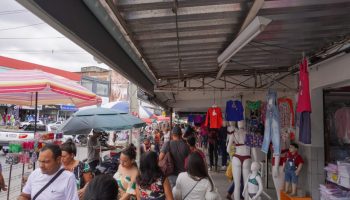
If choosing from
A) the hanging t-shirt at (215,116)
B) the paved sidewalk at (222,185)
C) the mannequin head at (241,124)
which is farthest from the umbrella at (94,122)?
the paved sidewalk at (222,185)

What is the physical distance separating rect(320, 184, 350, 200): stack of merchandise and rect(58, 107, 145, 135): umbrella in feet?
14.5

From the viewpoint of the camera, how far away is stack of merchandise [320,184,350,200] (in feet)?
17.0

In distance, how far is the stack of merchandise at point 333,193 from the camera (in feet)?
17.0

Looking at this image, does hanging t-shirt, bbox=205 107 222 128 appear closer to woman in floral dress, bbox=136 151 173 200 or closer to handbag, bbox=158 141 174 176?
handbag, bbox=158 141 174 176

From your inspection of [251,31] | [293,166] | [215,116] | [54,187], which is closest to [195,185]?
[54,187]

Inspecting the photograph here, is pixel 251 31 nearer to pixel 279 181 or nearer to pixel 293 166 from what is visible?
pixel 293 166

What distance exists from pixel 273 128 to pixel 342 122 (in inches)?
71.9

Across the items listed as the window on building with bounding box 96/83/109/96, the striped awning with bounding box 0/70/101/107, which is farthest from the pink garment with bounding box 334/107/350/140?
the window on building with bounding box 96/83/109/96

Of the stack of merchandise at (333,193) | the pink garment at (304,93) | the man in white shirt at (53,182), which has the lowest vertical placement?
the stack of merchandise at (333,193)

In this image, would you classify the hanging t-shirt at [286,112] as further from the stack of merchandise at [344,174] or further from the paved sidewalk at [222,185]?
the paved sidewalk at [222,185]

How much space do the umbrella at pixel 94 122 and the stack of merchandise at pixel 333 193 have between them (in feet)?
14.5

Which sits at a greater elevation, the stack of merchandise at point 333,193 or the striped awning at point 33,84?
the striped awning at point 33,84

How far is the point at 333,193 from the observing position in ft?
17.2

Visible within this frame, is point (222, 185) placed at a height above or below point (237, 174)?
below
